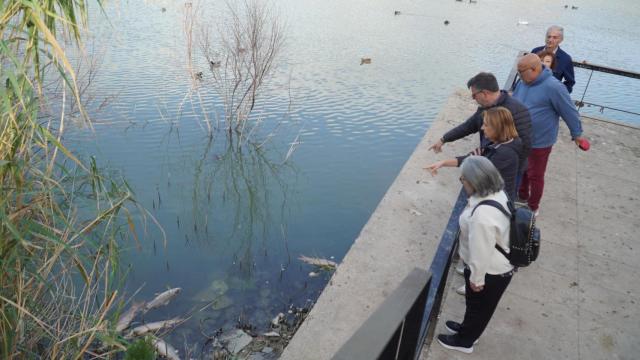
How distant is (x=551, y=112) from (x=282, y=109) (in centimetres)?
1006

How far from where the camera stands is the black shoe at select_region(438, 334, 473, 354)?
321 centimetres

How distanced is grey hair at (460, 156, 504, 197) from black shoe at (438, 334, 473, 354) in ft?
3.75

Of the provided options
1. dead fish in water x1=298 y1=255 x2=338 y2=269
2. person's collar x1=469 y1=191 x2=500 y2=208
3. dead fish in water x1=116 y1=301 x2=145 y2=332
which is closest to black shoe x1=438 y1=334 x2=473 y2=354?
person's collar x1=469 y1=191 x2=500 y2=208

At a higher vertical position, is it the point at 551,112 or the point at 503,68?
the point at 551,112

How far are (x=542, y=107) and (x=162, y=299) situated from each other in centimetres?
539

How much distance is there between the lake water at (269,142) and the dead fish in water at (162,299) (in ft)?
0.50

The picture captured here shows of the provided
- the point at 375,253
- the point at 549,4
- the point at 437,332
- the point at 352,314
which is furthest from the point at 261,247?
the point at 549,4

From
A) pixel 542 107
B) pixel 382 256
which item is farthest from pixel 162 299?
pixel 542 107

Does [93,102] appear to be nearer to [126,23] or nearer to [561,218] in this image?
[126,23]

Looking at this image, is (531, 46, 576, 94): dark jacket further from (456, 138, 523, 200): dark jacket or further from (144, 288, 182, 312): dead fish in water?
(144, 288, 182, 312): dead fish in water

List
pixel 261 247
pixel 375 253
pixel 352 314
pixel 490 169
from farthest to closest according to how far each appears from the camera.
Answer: pixel 261 247 < pixel 375 253 < pixel 352 314 < pixel 490 169

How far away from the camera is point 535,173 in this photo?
15.0 ft

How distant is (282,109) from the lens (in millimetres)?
13664

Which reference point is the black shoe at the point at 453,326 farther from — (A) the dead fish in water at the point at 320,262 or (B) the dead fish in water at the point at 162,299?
(B) the dead fish in water at the point at 162,299
